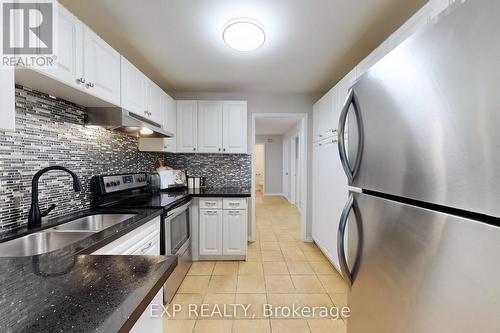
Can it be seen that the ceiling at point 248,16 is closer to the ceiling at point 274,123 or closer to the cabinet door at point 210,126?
the cabinet door at point 210,126

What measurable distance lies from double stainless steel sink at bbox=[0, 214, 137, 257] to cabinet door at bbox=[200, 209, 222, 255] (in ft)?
3.74

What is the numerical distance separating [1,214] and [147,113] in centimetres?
137

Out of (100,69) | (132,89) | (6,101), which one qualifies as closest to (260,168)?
(132,89)

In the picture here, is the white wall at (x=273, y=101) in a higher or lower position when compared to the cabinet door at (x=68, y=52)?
higher

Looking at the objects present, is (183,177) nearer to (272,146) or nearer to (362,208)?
(362,208)

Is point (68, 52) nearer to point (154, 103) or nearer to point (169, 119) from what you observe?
point (154, 103)

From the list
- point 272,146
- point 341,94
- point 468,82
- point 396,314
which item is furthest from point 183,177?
point 272,146

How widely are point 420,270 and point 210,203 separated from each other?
7.56ft

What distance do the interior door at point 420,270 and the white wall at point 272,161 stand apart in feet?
23.5

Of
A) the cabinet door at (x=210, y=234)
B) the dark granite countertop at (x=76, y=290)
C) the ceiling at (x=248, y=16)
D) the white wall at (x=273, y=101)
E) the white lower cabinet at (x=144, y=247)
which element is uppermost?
the ceiling at (x=248, y=16)

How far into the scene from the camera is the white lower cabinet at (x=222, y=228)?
2727 millimetres

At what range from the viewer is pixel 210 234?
8.96 feet

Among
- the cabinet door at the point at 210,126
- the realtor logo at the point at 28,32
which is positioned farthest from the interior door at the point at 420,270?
the cabinet door at the point at 210,126

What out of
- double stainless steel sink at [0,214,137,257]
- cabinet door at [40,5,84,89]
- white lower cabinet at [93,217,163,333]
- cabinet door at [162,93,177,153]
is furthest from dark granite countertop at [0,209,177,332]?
cabinet door at [162,93,177,153]
